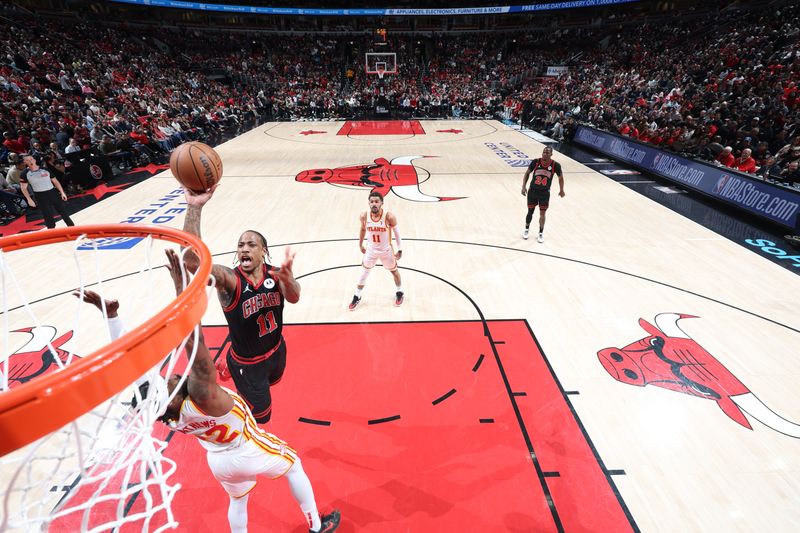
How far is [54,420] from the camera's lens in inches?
42.6

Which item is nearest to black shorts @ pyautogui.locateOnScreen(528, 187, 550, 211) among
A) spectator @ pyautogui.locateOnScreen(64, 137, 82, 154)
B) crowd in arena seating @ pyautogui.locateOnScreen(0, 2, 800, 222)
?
crowd in arena seating @ pyautogui.locateOnScreen(0, 2, 800, 222)

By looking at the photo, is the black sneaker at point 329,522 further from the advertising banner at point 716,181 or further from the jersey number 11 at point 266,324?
the advertising banner at point 716,181

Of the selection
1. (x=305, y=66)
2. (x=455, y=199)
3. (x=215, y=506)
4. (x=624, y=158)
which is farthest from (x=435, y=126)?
(x=215, y=506)

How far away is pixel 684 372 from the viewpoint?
14.4 feet

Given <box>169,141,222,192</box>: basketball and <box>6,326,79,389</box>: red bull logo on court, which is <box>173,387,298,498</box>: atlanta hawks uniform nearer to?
<box>169,141,222,192</box>: basketball

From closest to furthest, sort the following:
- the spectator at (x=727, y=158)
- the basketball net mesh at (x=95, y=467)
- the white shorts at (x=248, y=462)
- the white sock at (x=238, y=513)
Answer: the basketball net mesh at (x=95, y=467) → the white shorts at (x=248, y=462) → the white sock at (x=238, y=513) → the spectator at (x=727, y=158)

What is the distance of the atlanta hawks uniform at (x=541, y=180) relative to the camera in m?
7.20

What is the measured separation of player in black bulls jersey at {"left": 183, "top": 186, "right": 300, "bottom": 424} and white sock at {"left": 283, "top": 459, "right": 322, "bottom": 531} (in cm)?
74

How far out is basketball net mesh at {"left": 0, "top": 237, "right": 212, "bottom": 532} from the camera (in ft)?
5.10

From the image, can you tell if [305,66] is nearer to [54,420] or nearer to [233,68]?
[233,68]

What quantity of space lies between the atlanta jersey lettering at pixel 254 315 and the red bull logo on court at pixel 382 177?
7.45 metres

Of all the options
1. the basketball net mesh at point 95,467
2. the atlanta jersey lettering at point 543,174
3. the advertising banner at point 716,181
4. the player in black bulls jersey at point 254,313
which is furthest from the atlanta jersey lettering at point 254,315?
the advertising banner at point 716,181

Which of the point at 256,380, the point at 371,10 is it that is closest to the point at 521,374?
the point at 256,380

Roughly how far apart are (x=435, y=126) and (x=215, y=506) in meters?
21.2
